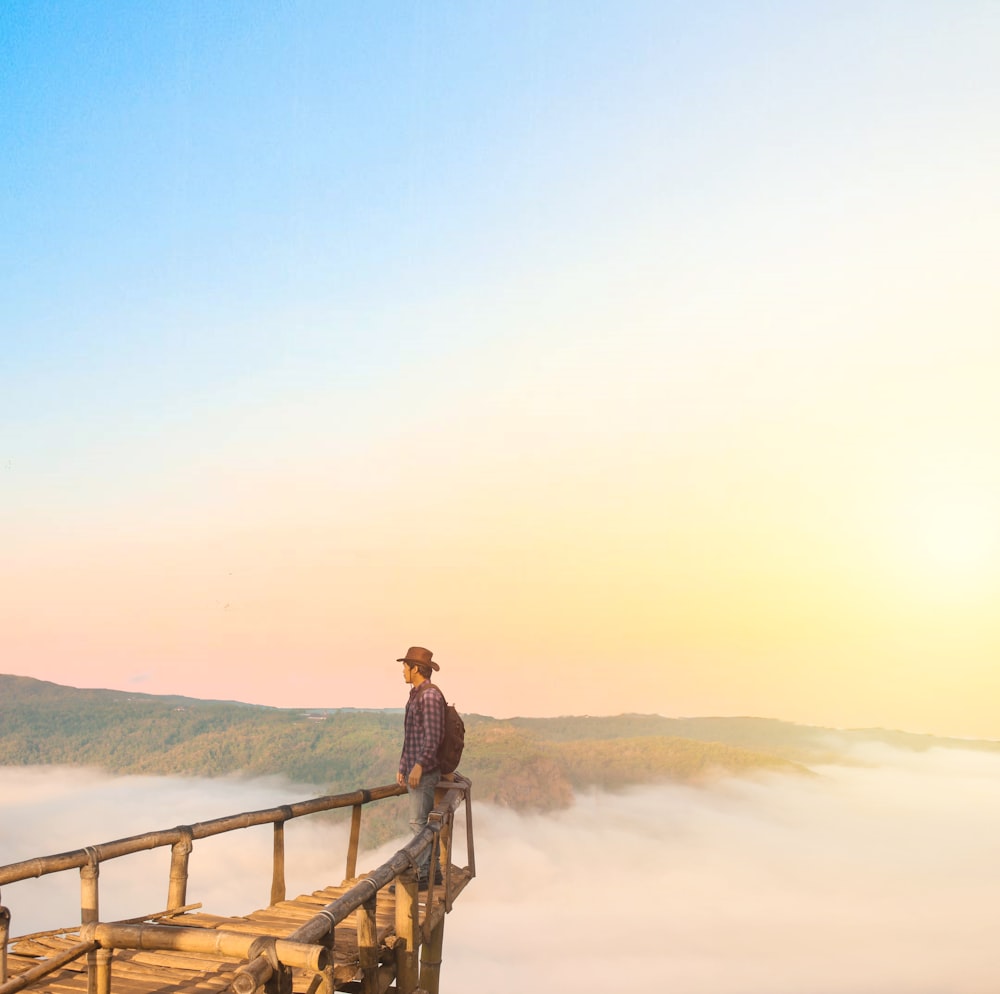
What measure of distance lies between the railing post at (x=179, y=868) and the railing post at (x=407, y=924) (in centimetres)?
218

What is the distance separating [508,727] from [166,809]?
7201 cm

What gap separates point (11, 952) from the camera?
25.1 feet

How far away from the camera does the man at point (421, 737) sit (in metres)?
10.2

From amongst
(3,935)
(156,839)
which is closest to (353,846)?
(156,839)

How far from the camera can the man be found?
10.2 metres

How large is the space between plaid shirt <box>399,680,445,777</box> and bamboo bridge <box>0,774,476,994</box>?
561mm

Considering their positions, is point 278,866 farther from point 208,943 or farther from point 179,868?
point 208,943

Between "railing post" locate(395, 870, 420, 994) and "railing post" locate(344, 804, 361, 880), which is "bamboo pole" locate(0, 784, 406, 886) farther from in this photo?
"railing post" locate(395, 870, 420, 994)

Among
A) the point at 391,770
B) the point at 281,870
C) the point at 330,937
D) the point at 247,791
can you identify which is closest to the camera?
the point at 330,937

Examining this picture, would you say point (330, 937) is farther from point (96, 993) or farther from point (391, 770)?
point (391, 770)

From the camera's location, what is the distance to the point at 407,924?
26.9 ft

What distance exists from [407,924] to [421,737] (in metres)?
2.24

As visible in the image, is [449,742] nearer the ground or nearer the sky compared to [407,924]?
nearer the sky

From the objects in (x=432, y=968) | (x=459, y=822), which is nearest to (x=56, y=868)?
(x=432, y=968)
